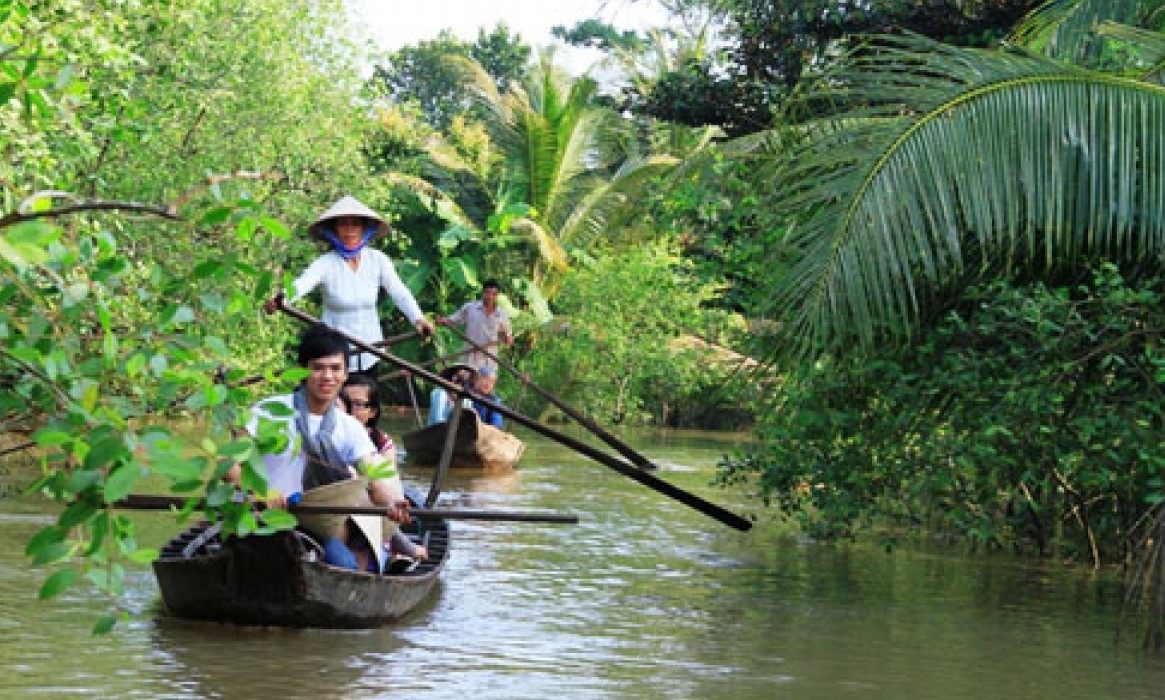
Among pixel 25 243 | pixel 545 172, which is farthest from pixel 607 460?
pixel 545 172

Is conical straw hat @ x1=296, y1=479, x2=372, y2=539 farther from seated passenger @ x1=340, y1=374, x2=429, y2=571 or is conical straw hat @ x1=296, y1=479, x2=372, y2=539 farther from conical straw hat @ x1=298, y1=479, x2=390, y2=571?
seated passenger @ x1=340, y1=374, x2=429, y2=571

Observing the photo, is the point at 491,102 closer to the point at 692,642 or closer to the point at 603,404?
the point at 603,404

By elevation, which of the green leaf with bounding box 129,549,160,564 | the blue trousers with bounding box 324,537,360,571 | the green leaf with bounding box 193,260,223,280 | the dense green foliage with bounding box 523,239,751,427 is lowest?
the blue trousers with bounding box 324,537,360,571

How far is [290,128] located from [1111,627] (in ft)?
30.2

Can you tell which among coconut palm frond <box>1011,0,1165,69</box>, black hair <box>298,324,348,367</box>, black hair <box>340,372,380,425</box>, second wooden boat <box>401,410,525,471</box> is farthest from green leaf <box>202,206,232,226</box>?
second wooden boat <box>401,410,525,471</box>

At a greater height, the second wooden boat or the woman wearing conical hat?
the woman wearing conical hat

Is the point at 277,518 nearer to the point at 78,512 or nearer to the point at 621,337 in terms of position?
the point at 78,512

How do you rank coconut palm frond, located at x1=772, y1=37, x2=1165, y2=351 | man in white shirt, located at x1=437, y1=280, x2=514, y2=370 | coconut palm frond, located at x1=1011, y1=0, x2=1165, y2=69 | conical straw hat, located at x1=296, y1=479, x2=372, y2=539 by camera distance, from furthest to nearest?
man in white shirt, located at x1=437, y1=280, x2=514, y2=370, coconut palm frond, located at x1=1011, y1=0, x2=1165, y2=69, coconut palm frond, located at x1=772, y1=37, x2=1165, y2=351, conical straw hat, located at x1=296, y1=479, x2=372, y2=539

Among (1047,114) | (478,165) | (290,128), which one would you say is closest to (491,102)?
(478,165)

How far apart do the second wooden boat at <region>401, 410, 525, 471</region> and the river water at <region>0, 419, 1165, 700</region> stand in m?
4.27

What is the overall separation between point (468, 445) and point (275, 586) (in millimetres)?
8913

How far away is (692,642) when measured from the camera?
317 inches

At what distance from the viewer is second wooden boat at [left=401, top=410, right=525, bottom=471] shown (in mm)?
16188

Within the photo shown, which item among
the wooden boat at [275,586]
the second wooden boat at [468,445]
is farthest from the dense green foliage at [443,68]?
the wooden boat at [275,586]
